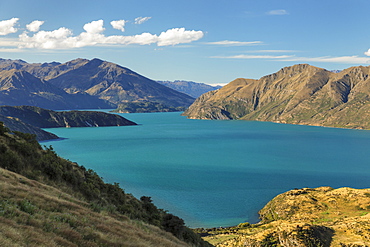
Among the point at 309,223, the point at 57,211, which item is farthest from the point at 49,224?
the point at 309,223

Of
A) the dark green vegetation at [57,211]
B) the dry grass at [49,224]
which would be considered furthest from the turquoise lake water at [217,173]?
the dry grass at [49,224]

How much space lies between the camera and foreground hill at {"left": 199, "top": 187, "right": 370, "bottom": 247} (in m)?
57.4

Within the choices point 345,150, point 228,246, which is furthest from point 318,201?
point 345,150

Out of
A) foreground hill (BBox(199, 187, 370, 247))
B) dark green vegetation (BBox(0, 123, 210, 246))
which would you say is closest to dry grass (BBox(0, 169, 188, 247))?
dark green vegetation (BBox(0, 123, 210, 246))

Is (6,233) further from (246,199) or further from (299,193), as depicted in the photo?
(299,193)

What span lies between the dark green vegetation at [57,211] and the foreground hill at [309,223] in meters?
28.0

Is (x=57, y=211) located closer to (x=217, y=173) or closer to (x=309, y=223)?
(x=309, y=223)

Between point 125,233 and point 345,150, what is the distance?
678 feet

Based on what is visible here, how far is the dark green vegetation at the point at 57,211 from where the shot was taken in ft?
Answer: 51.0

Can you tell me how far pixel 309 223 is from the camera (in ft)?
242

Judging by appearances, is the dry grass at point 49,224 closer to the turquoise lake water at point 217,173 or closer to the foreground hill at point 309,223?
the foreground hill at point 309,223

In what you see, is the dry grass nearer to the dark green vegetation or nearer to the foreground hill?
the dark green vegetation

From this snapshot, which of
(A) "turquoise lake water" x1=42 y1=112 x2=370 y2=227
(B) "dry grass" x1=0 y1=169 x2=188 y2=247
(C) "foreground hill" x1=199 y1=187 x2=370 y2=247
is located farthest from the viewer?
(A) "turquoise lake water" x1=42 y1=112 x2=370 y2=227

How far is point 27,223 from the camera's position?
16.2 metres
